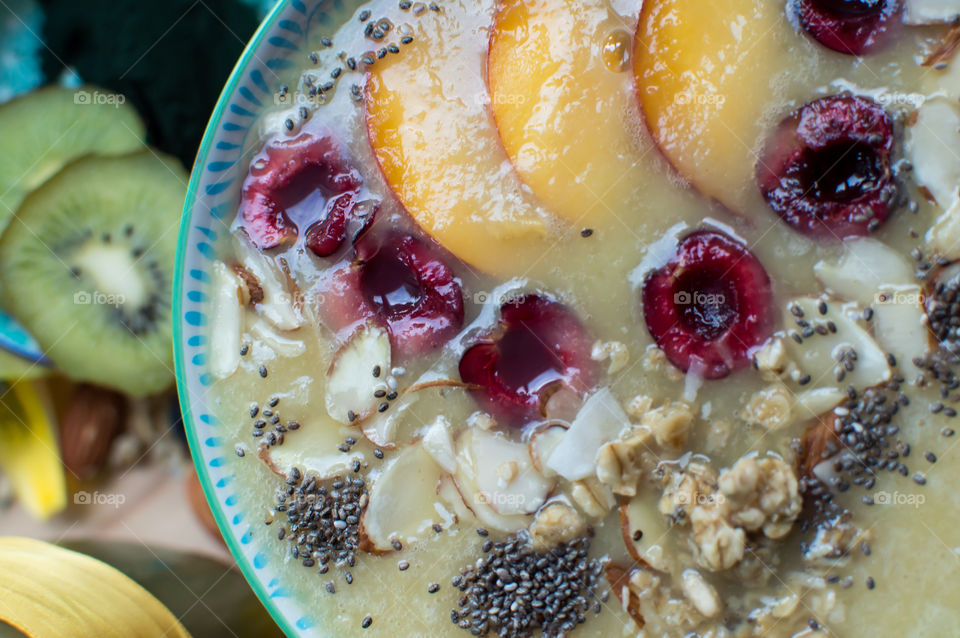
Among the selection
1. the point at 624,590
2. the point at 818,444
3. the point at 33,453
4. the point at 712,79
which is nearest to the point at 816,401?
the point at 818,444

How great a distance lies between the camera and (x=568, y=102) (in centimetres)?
130

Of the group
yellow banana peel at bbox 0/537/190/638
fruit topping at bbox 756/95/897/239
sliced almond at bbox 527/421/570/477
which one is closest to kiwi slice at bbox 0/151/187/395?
yellow banana peel at bbox 0/537/190/638

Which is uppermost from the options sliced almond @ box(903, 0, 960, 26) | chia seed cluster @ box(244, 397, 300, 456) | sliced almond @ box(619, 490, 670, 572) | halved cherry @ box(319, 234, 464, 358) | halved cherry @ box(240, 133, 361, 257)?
sliced almond @ box(903, 0, 960, 26)

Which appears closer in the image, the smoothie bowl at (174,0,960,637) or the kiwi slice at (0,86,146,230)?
the smoothie bowl at (174,0,960,637)

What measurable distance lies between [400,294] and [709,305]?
21.3 inches

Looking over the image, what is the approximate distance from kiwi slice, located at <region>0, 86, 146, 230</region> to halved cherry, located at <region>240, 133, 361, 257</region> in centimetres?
60

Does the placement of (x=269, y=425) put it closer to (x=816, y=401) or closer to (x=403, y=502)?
(x=403, y=502)

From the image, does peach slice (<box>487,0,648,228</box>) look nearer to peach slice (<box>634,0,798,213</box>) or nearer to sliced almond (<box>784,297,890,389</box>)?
peach slice (<box>634,0,798,213</box>)

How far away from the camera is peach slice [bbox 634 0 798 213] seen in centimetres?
129

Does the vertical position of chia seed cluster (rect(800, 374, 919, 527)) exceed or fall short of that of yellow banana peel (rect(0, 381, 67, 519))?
it exceeds it

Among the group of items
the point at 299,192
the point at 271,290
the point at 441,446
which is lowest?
the point at 441,446

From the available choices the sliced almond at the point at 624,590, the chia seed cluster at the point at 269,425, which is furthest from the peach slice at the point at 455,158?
the sliced almond at the point at 624,590

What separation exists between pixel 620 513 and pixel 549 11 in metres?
0.86

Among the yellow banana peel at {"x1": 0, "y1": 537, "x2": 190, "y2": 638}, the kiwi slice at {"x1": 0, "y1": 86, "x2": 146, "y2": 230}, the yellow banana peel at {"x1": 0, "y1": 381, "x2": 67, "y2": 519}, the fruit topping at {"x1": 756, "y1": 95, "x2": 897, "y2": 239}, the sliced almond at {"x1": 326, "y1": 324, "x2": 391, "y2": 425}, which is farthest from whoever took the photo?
the yellow banana peel at {"x1": 0, "y1": 381, "x2": 67, "y2": 519}
